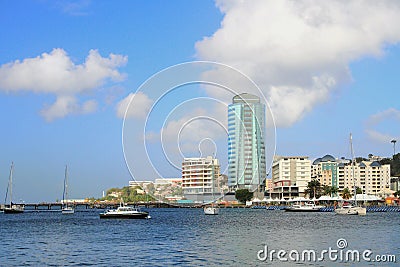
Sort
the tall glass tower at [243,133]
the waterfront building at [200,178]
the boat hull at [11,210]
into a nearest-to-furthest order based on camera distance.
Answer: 1. the waterfront building at [200,178]
2. the tall glass tower at [243,133]
3. the boat hull at [11,210]

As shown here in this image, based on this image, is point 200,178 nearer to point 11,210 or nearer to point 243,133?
point 243,133

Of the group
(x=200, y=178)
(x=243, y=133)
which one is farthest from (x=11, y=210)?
(x=200, y=178)

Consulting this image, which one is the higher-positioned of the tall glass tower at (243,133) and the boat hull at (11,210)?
the tall glass tower at (243,133)

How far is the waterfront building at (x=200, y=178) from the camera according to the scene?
2478 inches

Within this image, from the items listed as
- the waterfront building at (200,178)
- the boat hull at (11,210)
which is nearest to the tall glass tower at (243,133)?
the waterfront building at (200,178)

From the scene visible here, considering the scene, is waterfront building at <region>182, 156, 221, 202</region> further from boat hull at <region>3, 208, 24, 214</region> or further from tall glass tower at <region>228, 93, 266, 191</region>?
boat hull at <region>3, 208, 24, 214</region>

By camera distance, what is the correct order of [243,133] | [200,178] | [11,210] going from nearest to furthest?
[200,178], [243,133], [11,210]

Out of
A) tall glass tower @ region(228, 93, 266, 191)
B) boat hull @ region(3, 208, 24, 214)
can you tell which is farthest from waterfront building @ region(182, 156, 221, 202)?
boat hull @ region(3, 208, 24, 214)

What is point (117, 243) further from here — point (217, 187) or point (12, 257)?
→ point (217, 187)

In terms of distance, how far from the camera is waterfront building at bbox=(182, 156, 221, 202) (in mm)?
62938

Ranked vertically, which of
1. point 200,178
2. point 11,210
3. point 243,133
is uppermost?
point 243,133

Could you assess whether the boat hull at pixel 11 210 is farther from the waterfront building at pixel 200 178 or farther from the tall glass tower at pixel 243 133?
the waterfront building at pixel 200 178

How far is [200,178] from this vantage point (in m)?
64.8

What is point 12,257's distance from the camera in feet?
133
